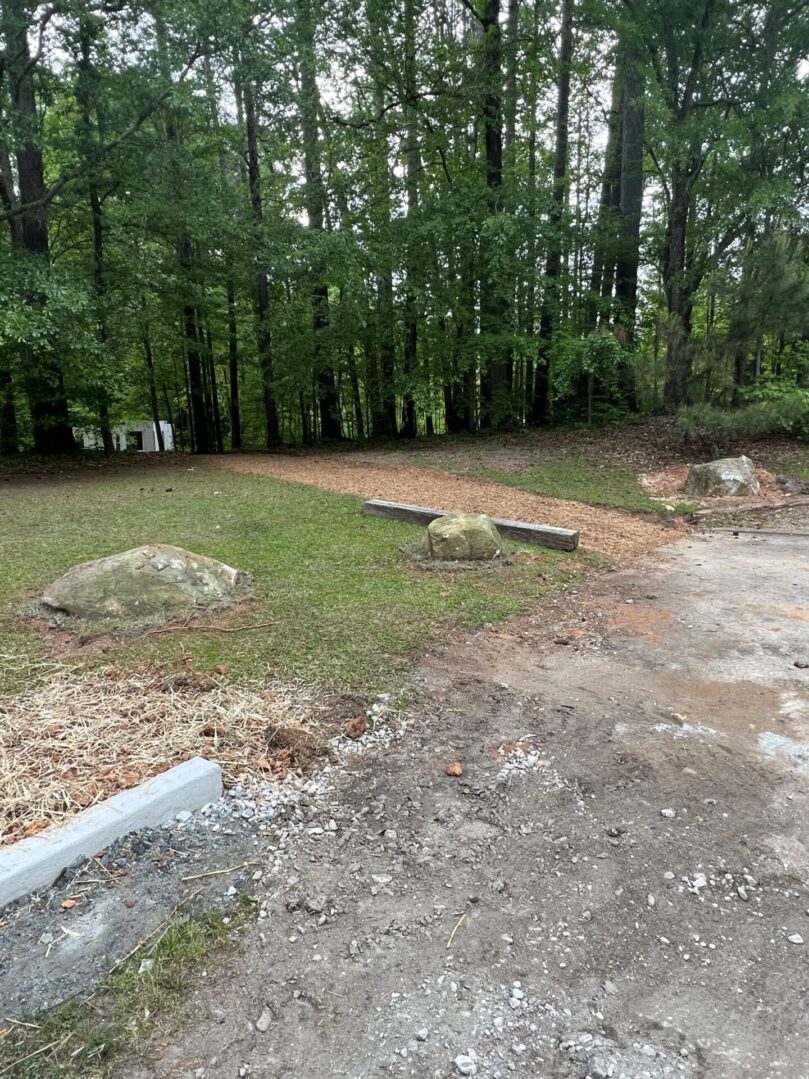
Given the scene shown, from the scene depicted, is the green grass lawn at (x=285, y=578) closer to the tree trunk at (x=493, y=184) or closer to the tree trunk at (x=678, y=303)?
the tree trunk at (x=678, y=303)

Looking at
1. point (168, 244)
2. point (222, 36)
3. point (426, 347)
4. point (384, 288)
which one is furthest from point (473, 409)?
point (222, 36)

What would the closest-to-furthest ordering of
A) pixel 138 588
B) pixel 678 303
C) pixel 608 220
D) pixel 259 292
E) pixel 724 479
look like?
pixel 138 588
pixel 724 479
pixel 678 303
pixel 608 220
pixel 259 292

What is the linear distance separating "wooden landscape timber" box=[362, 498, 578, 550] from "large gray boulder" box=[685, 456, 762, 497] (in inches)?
110

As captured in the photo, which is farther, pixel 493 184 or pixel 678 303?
pixel 493 184

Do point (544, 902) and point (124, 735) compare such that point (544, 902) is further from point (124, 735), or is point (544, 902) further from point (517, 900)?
point (124, 735)

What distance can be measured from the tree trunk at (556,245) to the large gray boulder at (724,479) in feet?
18.1

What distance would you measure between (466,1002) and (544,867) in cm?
51

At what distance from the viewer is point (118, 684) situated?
281 centimetres

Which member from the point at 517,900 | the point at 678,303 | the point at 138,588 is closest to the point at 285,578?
the point at 138,588

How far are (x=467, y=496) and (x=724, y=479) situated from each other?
3.17 meters

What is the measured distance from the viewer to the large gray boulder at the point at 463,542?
194 inches

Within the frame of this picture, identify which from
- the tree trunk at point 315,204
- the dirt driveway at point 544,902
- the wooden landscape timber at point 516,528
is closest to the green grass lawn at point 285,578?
the wooden landscape timber at point 516,528

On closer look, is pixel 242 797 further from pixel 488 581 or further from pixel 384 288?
pixel 384 288

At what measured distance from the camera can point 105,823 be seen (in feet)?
6.05
